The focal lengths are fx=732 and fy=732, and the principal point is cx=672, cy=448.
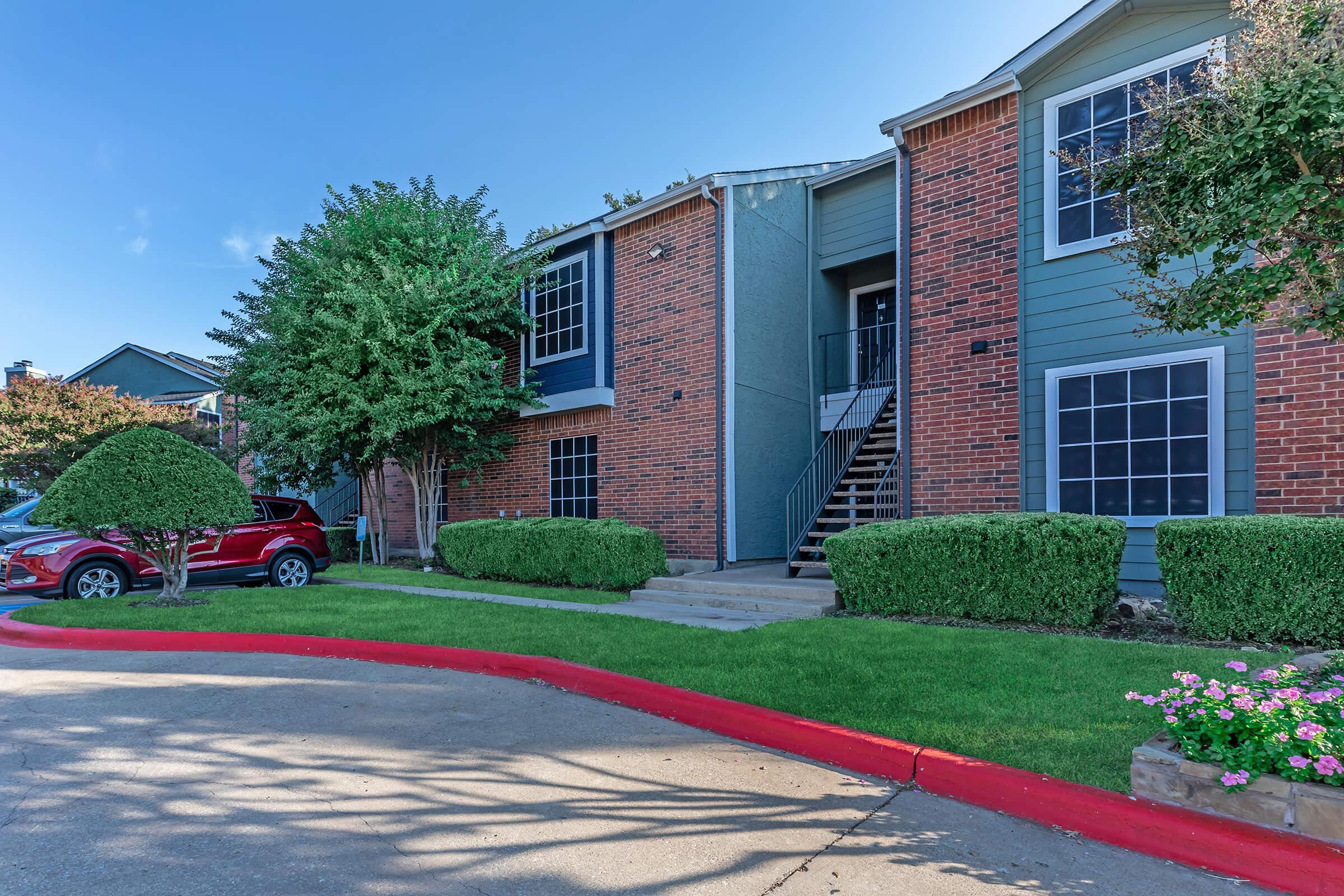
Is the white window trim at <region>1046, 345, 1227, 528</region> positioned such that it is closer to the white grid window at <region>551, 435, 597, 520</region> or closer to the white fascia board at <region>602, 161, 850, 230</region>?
the white fascia board at <region>602, 161, 850, 230</region>

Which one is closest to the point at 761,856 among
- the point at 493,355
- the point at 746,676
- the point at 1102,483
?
the point at 746,676

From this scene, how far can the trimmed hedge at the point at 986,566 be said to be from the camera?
260 inches

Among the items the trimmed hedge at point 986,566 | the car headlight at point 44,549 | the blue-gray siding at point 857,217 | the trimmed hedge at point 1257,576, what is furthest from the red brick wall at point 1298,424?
the car headlight at point 44,549

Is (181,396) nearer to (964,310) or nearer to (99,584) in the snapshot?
(99,584)

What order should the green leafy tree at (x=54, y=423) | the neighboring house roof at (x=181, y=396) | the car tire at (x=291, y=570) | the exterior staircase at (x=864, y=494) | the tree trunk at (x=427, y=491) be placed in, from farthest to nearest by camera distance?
the neighboring house roof at (x=181, y=396) → the green leafy tree at (x=54, y=423) → the tree trunk at (x=427, y=491) → the car tire at (x=291, y=570) → the exterior staircase at (x=864, y=494)

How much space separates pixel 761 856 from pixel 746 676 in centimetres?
231

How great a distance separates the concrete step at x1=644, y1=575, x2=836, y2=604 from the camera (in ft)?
27.6

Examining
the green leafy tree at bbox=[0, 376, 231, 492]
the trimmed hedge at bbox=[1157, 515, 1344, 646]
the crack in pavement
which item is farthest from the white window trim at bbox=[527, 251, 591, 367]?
the crack in pavement

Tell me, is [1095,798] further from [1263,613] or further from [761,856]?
[1263,613]

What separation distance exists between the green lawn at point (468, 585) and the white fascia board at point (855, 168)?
24.8 ft

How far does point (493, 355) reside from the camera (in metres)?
14.3

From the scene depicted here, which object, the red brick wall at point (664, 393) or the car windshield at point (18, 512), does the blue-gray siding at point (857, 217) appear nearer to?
the red brick wall at point (664, 393)

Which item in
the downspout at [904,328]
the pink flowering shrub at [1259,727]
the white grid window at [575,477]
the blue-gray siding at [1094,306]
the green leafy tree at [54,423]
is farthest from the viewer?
the green leafy tree at [54,423]

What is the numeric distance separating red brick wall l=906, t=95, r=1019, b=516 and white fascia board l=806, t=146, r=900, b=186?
1794 millimetres
